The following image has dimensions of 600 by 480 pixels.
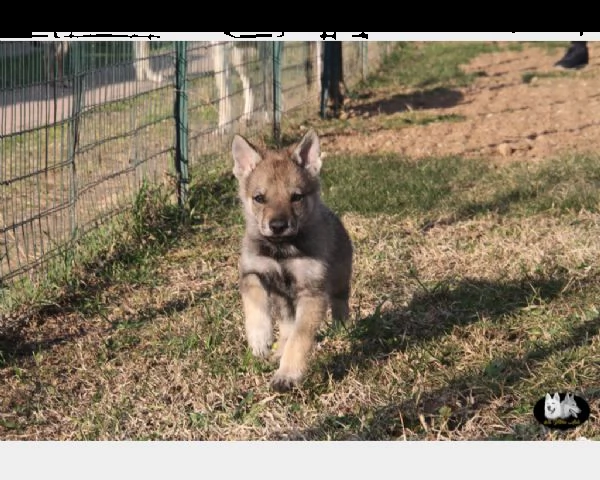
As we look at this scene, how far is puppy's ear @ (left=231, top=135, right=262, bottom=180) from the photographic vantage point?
15.1ft

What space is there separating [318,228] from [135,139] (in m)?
2.48

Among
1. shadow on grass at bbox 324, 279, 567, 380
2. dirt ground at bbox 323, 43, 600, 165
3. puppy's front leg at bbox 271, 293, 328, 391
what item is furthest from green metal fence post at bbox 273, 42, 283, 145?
puppy's front leg at bbox 271, 293, 328, 391

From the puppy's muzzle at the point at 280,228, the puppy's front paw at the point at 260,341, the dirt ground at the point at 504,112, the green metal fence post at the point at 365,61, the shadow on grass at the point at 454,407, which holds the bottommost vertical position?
the shadow on grass at the point at 454,407

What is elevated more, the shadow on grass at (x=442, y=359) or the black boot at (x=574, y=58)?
the black boot at (x=574, y=58)

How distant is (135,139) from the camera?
21.9 ft

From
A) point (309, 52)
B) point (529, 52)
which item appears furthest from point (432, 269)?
point (529, 52)

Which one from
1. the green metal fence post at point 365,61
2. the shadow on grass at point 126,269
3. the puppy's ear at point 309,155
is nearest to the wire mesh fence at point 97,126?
the shadow on grass at point 126,269

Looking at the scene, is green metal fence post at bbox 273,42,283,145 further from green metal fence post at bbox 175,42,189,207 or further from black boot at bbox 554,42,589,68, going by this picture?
black boot at bbox 554,42,589,68

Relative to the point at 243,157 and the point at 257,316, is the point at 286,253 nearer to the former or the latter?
the point at 257,316

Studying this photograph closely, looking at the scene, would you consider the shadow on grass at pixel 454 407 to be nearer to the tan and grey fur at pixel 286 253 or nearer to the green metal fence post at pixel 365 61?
the tan and grey fur at pixel 286 253

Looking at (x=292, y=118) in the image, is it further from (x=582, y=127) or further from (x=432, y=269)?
(x=432, y=269)

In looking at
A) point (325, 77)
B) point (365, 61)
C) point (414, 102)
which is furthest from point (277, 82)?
point (365, 61)

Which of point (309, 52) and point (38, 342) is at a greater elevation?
point (309, 52)

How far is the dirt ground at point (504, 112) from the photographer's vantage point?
8859 mm
